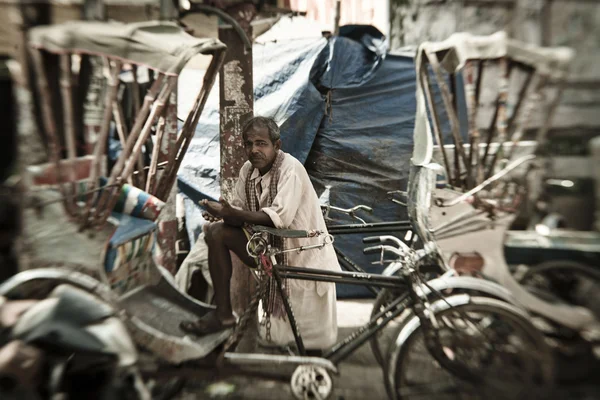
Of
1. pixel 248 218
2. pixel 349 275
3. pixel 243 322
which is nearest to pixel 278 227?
pixel 248 218

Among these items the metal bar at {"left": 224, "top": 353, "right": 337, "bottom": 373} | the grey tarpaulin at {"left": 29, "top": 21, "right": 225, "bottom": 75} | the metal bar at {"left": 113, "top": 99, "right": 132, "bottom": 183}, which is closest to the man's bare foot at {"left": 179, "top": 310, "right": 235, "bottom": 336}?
the metal bar at {"left": 224, "top": 353, "right": 337, "bottom": 373}

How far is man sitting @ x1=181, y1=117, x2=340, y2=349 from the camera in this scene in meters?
2.52

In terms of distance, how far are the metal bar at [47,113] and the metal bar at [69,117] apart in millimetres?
Result: 46

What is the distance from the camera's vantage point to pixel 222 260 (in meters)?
2.58

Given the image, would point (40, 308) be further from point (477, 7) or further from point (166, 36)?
point (477, 7)

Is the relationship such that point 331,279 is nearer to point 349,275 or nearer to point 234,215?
point 349,275

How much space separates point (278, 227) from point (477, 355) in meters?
1.25

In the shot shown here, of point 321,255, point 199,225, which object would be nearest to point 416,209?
point 321,255

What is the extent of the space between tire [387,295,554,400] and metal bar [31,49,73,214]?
192cm

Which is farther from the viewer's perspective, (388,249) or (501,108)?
(388,249)

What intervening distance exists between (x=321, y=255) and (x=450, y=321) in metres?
0.88

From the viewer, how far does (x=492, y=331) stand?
2252mm

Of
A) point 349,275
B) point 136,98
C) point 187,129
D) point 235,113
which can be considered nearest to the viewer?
point 349,275

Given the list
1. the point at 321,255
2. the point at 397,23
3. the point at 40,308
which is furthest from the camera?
the point at 321,255
